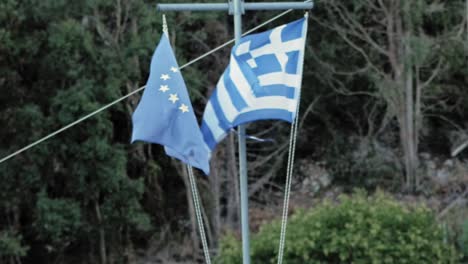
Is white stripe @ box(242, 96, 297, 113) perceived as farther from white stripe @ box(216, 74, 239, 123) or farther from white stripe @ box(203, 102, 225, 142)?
white stripe @ box(203, 102, 225, 142)

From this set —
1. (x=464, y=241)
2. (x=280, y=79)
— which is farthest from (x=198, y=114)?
(x=280, y=79)

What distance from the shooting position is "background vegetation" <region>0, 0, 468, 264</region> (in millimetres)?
12711

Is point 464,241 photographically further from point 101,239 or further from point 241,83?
point 101,239

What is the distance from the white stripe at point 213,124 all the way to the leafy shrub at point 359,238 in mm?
3119

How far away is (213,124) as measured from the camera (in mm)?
6723

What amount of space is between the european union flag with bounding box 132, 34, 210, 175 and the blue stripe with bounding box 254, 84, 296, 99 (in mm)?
537

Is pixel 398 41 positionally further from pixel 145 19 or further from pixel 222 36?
pixel 145 19

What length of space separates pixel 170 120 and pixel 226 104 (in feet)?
1.42

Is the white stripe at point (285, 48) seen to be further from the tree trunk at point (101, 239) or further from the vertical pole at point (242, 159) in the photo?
the tree trunk at point (101, 239)

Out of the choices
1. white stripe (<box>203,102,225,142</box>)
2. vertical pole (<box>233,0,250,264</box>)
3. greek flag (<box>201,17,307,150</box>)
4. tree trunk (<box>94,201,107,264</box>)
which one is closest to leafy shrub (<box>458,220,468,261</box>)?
vertical pole (<box>233,0,250,264</box>)

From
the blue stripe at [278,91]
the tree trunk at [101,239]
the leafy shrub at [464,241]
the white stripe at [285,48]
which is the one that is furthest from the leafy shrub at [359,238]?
the tree trunk at [101,239]

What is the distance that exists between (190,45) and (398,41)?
10.9ft

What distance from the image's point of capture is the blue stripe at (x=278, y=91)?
21.8ft

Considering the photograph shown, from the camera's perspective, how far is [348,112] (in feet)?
52.5
